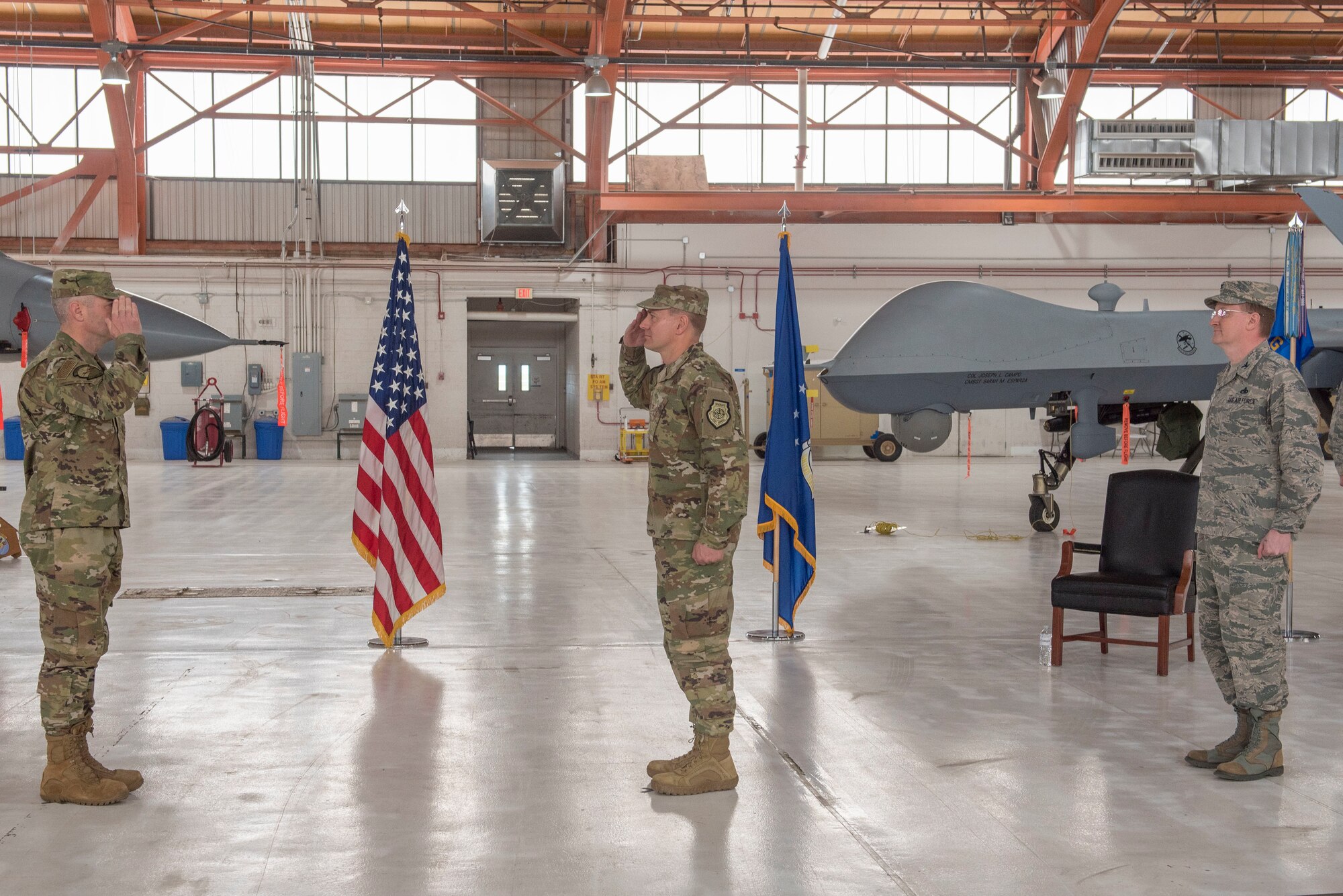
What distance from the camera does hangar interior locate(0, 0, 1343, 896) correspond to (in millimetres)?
5617

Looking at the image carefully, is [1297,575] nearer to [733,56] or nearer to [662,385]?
[662,385]

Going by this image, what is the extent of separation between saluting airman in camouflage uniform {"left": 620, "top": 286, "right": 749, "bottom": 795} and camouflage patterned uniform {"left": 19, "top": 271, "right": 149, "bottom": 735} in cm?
181

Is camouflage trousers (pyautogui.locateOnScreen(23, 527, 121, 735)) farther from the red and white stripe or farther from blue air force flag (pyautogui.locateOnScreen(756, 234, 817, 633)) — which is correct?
blue air force flag (pyautogui.locateOnScreen(756, 234, 817, 633))

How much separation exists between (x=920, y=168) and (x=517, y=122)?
902 cm

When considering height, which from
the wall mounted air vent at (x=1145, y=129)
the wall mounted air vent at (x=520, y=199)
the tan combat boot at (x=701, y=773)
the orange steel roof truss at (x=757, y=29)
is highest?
the orange steel roof truss at (x=757, y=29)

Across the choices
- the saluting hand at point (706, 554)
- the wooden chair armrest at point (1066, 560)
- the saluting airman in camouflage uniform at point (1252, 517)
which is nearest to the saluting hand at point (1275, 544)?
the saluting airman in camouflage uniform at point (1252, 517)

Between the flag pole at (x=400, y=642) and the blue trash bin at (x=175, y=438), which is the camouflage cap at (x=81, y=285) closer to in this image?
the flag pole at (x=400, y=642)

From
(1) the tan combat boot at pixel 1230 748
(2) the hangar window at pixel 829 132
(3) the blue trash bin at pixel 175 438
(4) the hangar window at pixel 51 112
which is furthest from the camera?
(2) the hangar window at pixel 829 132

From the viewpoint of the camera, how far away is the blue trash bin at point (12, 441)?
23.0 meters

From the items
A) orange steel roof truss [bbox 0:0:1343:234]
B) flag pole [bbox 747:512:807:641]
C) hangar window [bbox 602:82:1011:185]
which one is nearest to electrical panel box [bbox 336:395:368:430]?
orange steel roof truss [bbox 0:0:1343:234]

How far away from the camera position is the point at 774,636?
654 cm

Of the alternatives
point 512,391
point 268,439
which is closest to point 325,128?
point 268,439

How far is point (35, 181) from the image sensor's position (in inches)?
912

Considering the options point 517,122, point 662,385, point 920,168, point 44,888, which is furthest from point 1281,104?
point 44,888
